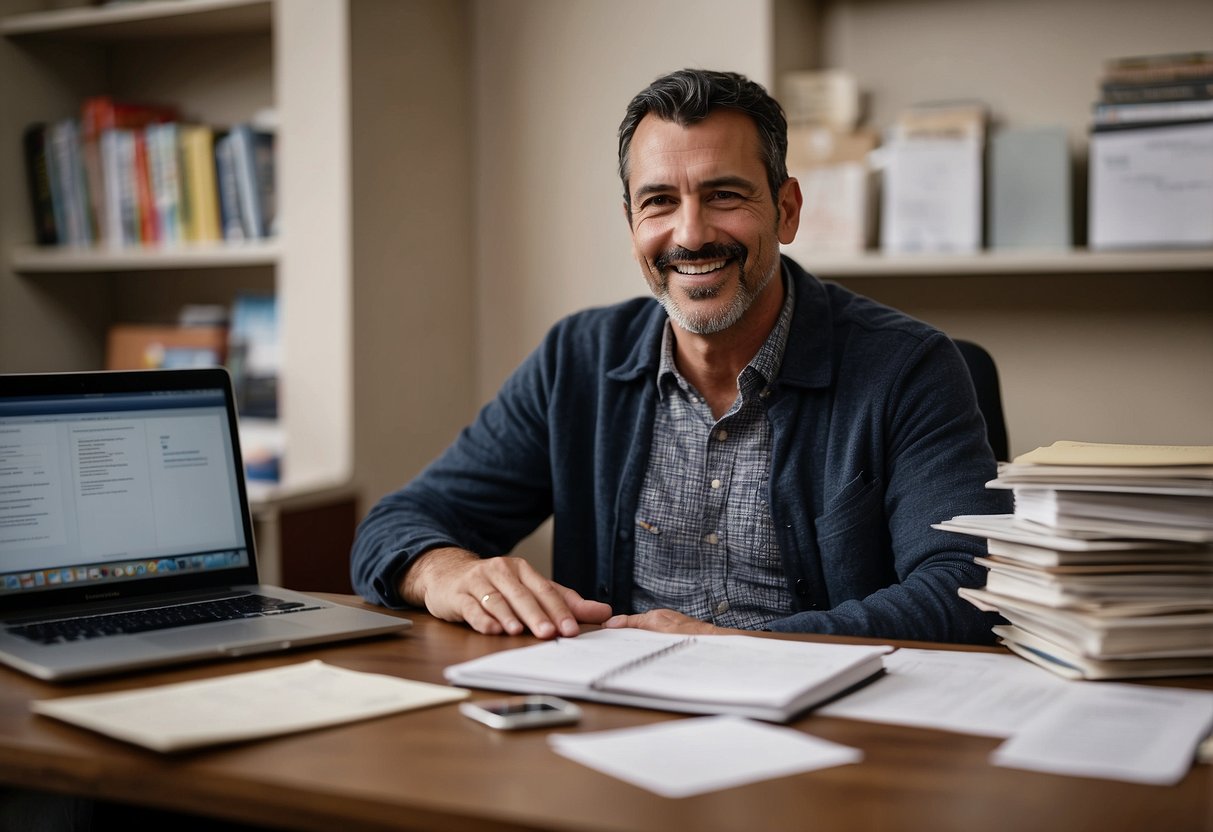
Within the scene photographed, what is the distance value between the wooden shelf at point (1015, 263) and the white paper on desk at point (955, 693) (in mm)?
1423

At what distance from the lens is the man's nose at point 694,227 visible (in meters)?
1.67

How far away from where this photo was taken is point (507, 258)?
303 cm

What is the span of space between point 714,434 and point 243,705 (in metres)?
0.86

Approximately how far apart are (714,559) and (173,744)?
92 centimetres

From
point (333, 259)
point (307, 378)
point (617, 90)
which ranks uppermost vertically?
point (617, 90)

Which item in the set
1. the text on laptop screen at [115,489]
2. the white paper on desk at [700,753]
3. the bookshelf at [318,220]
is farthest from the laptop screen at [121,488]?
the bookshelf at [318,220]

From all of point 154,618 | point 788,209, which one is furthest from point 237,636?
point 788,209

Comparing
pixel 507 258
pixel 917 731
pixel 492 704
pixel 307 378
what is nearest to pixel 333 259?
pixel 307 378

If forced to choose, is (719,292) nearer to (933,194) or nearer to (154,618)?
(154,618)

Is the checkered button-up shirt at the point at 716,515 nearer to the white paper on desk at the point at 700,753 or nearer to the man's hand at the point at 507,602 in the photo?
the man's hand at the point at 507,602

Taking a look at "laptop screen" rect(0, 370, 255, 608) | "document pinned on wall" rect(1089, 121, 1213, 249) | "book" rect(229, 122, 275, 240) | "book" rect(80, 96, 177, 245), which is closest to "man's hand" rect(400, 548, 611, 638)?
"laptop screen" rect(0, 370, 255, 608)

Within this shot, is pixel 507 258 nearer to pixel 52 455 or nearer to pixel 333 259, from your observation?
pixel 333 259

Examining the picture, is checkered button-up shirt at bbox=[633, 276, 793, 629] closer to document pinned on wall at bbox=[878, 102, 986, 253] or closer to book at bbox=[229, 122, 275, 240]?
document pinned on wall at bbox=[878, 102, 986, 253]

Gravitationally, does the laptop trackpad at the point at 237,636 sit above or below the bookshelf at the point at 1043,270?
below
